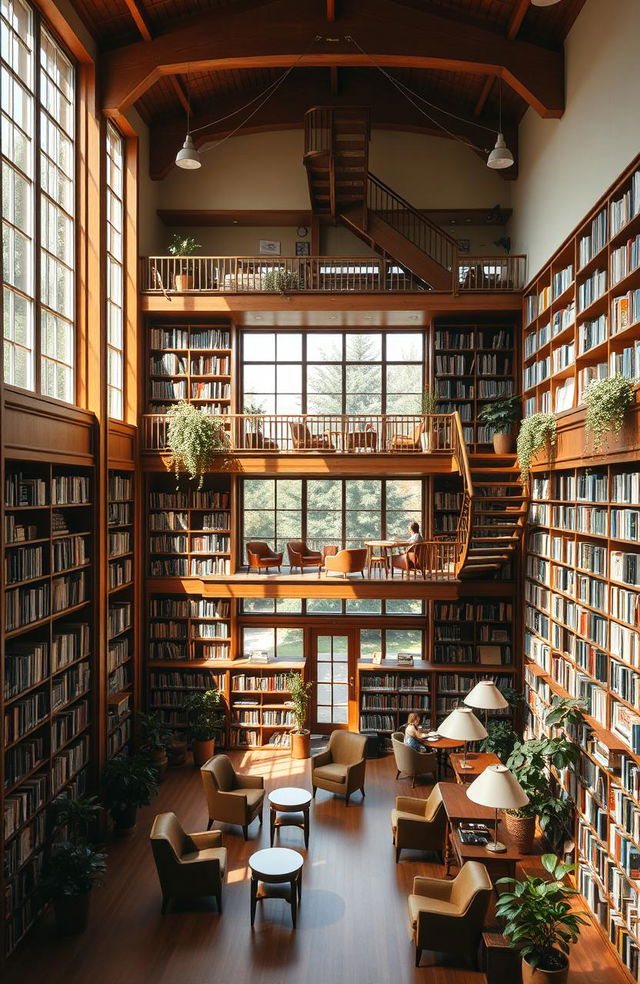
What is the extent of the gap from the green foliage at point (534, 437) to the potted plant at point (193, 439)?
13.3 feet

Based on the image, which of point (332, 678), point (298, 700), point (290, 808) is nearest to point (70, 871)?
point (290, 808)

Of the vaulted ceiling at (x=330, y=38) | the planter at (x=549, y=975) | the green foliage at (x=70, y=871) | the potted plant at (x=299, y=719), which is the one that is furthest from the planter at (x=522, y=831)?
the vaulted ceiling at (x=330, y=38)

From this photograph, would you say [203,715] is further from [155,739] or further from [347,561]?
[347,561]

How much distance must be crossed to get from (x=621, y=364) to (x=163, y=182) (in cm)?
831

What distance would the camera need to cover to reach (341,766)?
9125 mm

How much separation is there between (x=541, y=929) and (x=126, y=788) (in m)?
4.64

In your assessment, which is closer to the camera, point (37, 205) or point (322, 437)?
point (37, 205)

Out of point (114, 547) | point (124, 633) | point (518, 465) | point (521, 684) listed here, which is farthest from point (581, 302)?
point (124, 633)

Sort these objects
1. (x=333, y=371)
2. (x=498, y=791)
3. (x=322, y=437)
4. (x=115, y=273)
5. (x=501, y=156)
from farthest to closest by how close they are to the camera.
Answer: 1. (x=333, y=371)
2. (x=322, y=437)
3. (x=115, y=273)
4. (x=501, y=156)
5. (x=498, y=791)

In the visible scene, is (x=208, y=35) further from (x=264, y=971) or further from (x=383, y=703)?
(x=264, y=971)

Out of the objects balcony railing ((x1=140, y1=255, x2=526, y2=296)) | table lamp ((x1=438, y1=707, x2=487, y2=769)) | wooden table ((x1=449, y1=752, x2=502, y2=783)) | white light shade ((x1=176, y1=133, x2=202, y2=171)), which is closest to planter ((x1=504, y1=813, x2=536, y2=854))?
wooden table ((x1=449, y1=752, x2=502, y2=783))

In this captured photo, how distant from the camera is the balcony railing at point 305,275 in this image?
10242 mm

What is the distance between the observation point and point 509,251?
36.8 ft

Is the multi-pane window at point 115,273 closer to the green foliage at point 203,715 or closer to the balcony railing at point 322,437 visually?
A: the balcony railing at point 322,437
